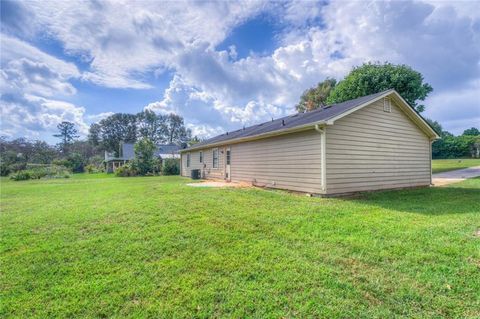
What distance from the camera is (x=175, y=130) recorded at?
201 feet

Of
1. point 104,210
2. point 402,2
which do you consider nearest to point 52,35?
point 104,210

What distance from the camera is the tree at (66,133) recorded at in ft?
203

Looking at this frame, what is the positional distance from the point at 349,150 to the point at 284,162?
239 centimetres

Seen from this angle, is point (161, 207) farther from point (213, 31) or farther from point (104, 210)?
point (213, 31)

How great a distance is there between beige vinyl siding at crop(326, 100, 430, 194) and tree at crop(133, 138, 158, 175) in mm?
22226

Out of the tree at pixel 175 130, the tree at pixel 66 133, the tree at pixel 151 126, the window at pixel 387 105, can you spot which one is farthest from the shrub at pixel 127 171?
the tree at pixel 66 133

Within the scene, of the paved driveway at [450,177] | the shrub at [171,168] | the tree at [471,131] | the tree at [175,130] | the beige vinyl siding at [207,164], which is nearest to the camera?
the paved driveway at [450,177]

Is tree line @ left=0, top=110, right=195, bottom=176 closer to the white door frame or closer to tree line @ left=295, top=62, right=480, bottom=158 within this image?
tree line @ left=295, top=62, right=480, bottom=158

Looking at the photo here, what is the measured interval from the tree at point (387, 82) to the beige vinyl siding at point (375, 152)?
37.8 feet

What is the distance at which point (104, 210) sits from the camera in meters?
6.30

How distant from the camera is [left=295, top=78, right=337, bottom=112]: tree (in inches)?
1172

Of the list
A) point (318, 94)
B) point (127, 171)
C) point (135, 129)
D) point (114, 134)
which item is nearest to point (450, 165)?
point (318, 94)

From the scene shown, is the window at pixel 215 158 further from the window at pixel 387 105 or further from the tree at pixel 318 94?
the tree at pixel 318 94

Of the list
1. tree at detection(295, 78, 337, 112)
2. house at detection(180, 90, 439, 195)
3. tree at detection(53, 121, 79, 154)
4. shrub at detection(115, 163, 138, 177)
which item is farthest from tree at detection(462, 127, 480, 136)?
tree at detection(53, 121, 79, 154)
